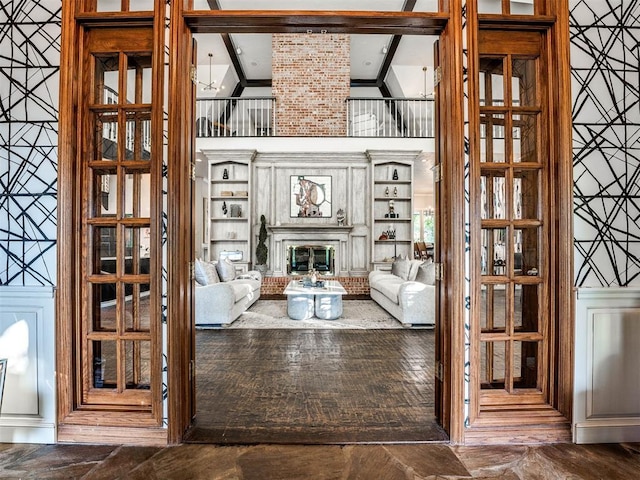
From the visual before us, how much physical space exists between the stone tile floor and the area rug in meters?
3.12

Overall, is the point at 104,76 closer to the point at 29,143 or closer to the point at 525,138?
the point at 29,143

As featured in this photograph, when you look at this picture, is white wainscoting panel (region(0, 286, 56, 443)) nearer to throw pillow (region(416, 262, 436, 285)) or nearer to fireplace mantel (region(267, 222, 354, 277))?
throw pillow (region(416, 262, 436, 285))

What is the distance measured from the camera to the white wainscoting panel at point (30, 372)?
6.98 feet

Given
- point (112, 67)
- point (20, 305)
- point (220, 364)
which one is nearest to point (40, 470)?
point (20, 305)

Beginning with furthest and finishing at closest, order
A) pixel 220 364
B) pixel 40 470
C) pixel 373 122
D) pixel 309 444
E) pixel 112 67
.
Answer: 1. pixel 373 122
2. pixel 220 364
3. pixel 112 67
4. pixel 309 444
5. pixel 40 470

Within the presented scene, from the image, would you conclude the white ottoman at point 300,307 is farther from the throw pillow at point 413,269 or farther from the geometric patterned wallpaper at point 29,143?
the geometric patterned wallpaper at point 29,143

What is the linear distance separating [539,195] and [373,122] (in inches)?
318

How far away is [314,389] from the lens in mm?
2957

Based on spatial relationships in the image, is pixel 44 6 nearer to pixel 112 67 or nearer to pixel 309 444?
pixel 112 67

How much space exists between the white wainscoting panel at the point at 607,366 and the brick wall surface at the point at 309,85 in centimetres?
712

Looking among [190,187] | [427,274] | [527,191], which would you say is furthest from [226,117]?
[527,191]

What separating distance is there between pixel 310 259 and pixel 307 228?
2.37 ft

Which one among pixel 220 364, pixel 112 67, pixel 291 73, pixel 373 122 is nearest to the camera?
pixel 112 67

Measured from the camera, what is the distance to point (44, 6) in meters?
2.17
